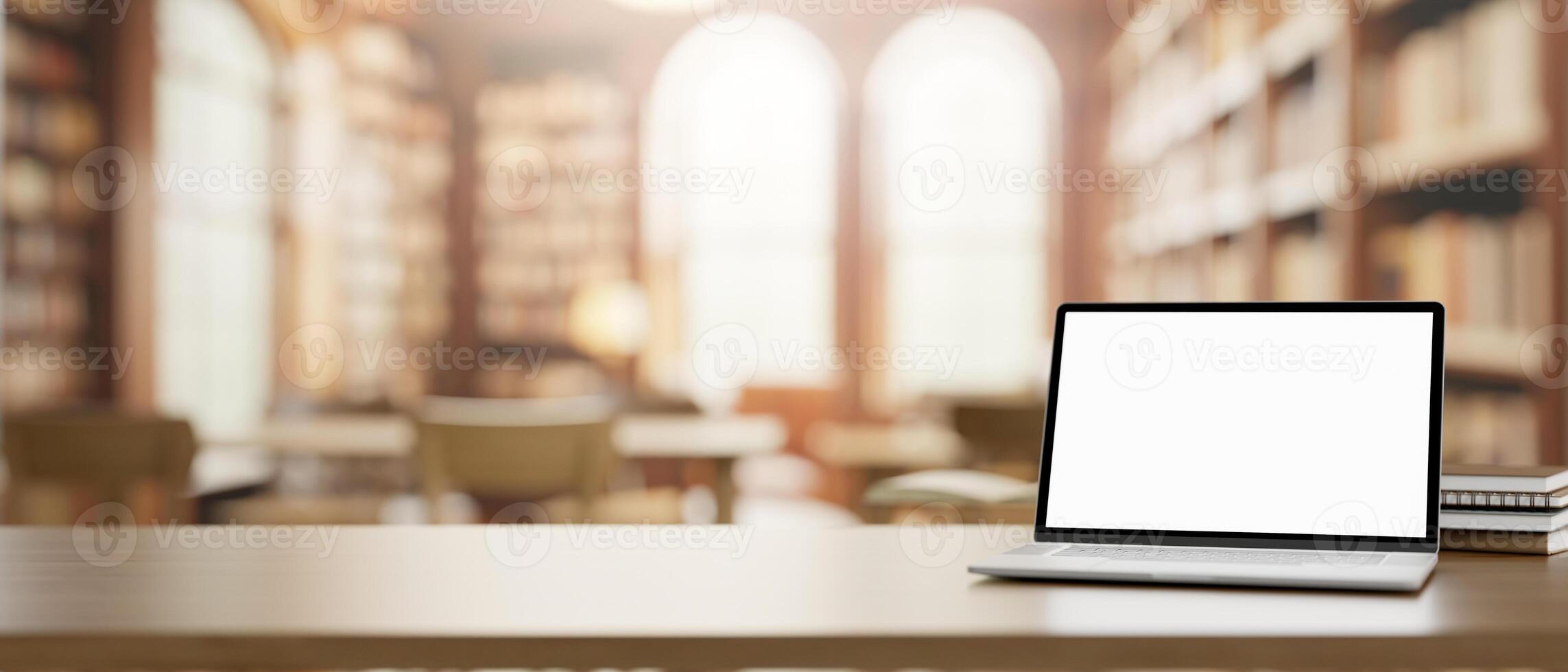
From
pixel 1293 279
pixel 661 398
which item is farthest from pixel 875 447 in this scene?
pixel 1293 279

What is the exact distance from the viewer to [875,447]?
431 cm

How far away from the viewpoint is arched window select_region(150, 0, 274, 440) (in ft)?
15.3

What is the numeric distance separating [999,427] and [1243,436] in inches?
92.1

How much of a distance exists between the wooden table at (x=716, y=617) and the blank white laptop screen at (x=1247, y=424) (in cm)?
10

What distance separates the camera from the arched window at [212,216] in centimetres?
468

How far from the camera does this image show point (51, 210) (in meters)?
4.22

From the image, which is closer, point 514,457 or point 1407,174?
point 514,457

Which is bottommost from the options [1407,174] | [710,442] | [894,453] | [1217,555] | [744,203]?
[894,453]

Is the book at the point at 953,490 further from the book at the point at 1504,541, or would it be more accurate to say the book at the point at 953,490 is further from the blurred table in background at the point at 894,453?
the blurred table in background at the point at 894,453

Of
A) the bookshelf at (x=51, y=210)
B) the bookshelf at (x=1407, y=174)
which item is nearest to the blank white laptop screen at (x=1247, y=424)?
the bookshelf at (x=1407, y=174)

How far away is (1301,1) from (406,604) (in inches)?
122

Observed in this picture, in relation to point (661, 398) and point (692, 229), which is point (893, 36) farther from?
point (661, 398)

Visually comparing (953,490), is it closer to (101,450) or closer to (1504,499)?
(1504,499)

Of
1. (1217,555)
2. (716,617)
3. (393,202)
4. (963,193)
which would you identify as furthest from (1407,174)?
(393,202)
